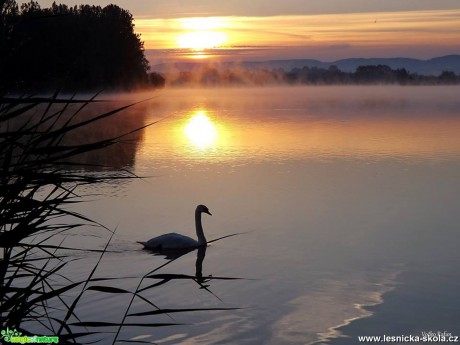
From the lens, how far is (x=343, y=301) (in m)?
8.02

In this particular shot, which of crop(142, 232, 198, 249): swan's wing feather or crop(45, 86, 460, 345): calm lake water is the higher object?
crop(142, 232, 198, 249): swan's wing feather

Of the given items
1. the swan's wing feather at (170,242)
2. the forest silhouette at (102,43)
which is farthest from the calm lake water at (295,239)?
the forest silhouette at (102,43)

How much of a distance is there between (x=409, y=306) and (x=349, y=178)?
942cm

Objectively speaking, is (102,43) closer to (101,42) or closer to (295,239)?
(101,42)

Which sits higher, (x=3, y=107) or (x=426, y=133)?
(x=3, y=107)

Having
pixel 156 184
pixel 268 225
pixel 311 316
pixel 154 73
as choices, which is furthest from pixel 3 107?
pixel 154 73

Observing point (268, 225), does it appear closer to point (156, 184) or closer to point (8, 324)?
point (156, 184)

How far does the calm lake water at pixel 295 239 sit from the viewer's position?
740 centimetres

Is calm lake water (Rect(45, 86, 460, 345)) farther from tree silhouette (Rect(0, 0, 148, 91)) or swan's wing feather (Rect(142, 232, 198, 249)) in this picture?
tree silhouette (Rect(0, 0, 148, 91))

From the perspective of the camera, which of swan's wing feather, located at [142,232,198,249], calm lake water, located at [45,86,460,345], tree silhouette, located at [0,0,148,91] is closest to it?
calm lake water, located at [45,86,460,345]

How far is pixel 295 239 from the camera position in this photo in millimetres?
11195

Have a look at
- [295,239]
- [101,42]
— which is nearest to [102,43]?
[101,42]

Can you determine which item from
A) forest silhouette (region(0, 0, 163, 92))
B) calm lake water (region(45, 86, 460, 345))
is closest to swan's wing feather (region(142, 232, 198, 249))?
calm lake water (region(45, 86, 460, 345))

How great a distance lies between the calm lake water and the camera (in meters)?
7.40
